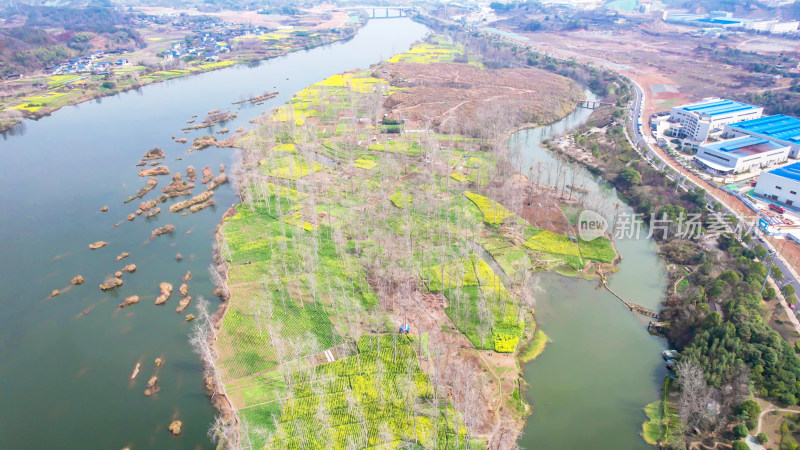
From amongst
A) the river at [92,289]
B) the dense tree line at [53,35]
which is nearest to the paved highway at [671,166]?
the river at [92,289]

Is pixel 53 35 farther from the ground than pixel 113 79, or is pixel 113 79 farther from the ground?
pixel 53 35

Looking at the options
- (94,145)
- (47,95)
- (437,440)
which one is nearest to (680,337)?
(437,440)

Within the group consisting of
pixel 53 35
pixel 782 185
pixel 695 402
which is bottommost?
pixel 695 402

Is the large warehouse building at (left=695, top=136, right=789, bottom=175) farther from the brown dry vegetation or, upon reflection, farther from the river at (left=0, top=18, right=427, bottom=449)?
the river at (left=0, top=18, right=427, bottom=449)

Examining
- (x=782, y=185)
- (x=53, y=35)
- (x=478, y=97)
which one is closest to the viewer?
(x=782, y=185)

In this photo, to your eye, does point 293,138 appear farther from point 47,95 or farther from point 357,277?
point 47,95

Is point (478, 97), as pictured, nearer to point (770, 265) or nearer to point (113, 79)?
point (770, 265)

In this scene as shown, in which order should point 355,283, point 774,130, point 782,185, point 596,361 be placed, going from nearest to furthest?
point 596,361, point 355,283, point 782,185, point 774,130

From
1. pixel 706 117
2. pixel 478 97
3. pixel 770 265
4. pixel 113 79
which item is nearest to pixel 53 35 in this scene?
pixel 113 79

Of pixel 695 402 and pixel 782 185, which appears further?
pixel 782 185
